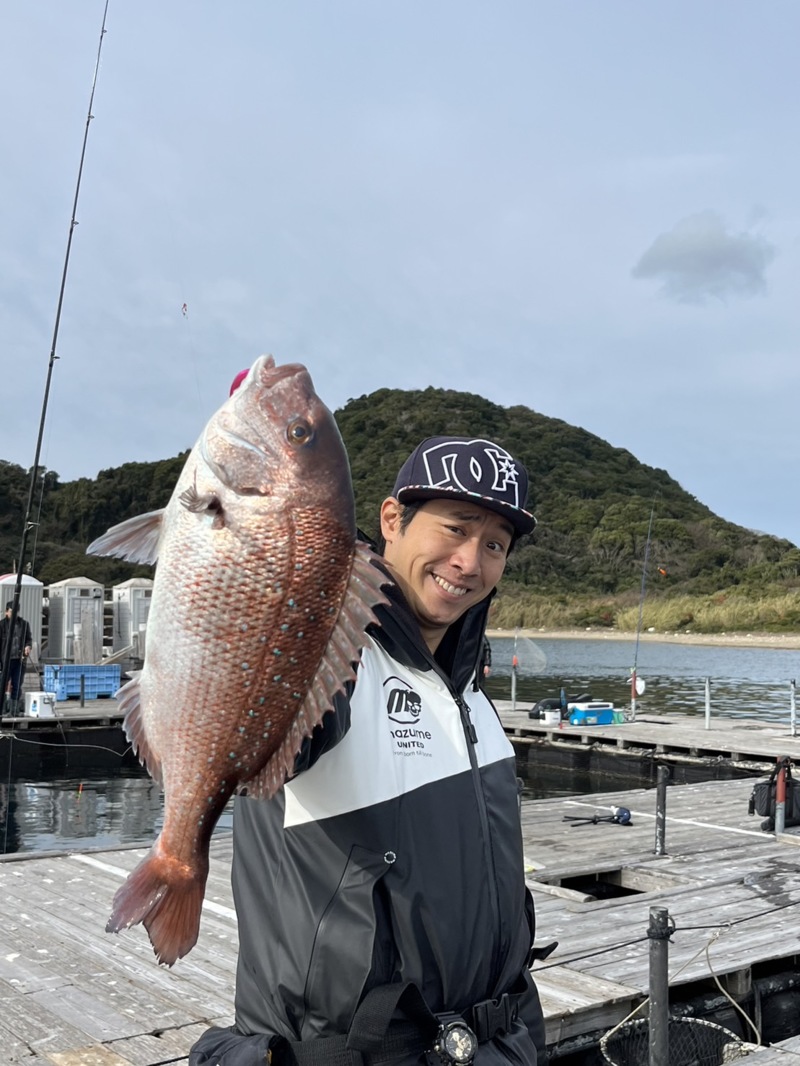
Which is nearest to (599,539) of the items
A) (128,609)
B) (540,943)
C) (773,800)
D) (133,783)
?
(128,609)

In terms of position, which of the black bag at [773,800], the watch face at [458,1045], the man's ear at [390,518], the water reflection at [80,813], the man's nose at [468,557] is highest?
Answer: the man's ear at [390,518]

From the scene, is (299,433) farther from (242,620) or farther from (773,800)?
(773,800)

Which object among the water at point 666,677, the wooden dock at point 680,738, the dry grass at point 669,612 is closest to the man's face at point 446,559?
the wooden dock at point 680,738

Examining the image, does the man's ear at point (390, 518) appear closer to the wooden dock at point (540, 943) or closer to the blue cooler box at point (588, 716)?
the wooden dock at point (540, 943)

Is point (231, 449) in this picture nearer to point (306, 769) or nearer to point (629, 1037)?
point (306, 769)

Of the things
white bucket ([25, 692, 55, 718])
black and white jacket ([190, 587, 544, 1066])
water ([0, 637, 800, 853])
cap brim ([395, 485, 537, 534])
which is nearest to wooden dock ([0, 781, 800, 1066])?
water ([0, 637, 800, 853])

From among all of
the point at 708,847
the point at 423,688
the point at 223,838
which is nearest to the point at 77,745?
the point at 223,838

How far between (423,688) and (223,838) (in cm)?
756

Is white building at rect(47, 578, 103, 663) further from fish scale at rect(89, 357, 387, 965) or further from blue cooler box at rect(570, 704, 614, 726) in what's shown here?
fish scale at rect(89, 357, 387, 965)

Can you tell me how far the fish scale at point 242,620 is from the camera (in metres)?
1.62

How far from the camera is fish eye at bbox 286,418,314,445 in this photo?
5.41 ft

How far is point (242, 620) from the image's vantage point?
5.31ft

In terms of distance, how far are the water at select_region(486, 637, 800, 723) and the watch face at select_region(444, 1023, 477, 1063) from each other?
56.1ft

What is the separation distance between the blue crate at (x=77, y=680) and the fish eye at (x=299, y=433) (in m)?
19.1
